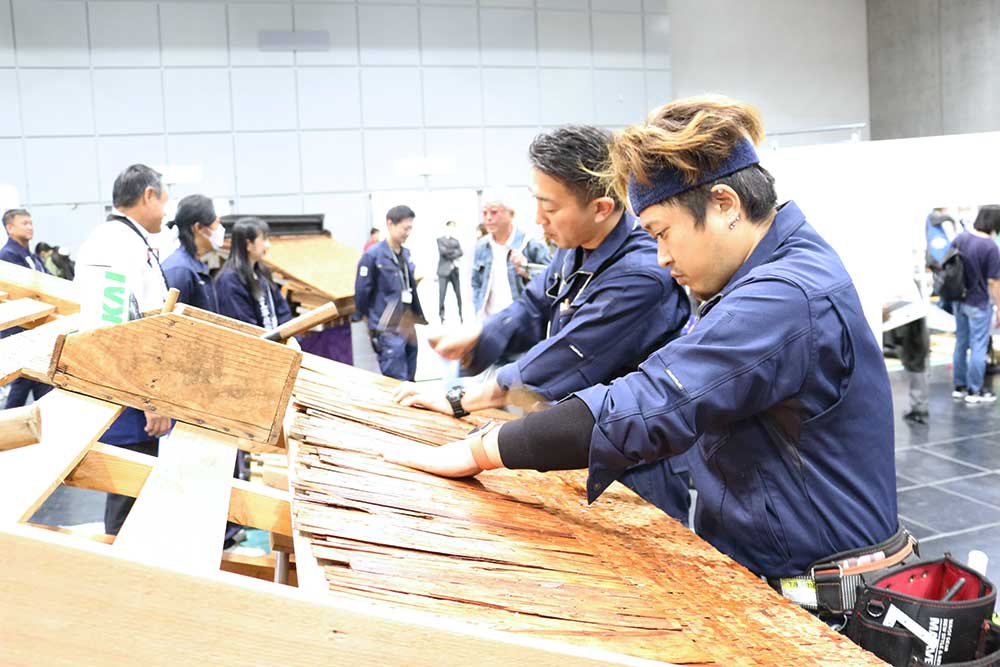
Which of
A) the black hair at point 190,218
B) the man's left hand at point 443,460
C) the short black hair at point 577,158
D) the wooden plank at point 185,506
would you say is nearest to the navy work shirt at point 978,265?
the black hair at point 190,218

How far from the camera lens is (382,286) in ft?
23.6

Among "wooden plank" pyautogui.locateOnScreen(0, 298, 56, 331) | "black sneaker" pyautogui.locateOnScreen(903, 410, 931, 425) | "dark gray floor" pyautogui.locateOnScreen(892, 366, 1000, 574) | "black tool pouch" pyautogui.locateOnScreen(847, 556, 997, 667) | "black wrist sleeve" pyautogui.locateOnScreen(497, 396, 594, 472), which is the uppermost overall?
"wooden plank" pyautogui.locateOnScreen(0, 298, 56, 331)

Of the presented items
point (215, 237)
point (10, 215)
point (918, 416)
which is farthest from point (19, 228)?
point (918, 416)

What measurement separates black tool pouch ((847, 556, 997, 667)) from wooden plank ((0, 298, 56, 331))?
6.92ft

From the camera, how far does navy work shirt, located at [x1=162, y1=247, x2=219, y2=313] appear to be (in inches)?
176

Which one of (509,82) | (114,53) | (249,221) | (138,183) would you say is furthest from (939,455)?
(114,53)

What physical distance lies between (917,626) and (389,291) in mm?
6087

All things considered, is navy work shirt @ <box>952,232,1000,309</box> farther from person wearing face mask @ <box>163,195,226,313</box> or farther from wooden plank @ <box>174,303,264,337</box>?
wooden plank @ <box>174,303,264,337</box>

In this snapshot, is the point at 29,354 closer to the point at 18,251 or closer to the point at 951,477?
the point at 951,477

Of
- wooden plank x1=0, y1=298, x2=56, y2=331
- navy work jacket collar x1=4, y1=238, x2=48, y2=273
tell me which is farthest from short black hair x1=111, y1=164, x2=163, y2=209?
navy work jacket collar x1=4, y1=238, x2=48, y2=273

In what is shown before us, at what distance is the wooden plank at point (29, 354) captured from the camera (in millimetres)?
1620

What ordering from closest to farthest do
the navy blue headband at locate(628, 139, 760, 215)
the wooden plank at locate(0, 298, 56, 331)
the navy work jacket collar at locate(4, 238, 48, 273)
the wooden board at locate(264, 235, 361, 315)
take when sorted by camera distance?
the navy blue headband at locate(628, 139, 760, 215)
the wooden plank at locate(0, 298, 56, 331)
the navy work jacket collar at locate(4, 238, 48, 273)
the wooden board at locate(264, 235, 361, 315)

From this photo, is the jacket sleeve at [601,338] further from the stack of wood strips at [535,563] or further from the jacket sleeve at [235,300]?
the jacket sleeve at [235,300]

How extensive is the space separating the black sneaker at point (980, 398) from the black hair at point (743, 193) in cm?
732
